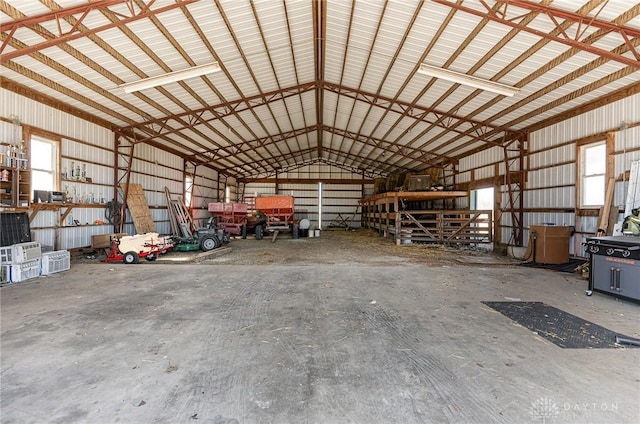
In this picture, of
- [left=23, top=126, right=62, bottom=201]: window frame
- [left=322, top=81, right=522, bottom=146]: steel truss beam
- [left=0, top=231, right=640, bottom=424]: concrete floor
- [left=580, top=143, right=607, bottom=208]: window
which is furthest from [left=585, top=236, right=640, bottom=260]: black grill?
[left=23, top=126, right=62, bottom=201]: window frame

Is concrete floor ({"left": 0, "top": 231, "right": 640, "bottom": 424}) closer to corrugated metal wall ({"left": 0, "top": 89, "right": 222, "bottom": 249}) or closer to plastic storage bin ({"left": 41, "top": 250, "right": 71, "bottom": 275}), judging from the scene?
plastic storage bin ({"left": 41, "top": 250, "right": 71, "bottom": 275})

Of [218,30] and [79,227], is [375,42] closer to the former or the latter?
[218,30]

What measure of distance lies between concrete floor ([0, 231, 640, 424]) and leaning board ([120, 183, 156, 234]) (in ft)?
21.3

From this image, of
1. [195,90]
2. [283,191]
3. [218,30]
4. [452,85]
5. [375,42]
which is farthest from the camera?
[283,191]

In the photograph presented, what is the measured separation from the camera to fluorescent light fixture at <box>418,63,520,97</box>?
858 cm

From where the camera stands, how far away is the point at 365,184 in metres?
26.9

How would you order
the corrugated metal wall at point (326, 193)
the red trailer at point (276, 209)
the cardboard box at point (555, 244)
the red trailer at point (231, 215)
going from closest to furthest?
the cardboard box at point (555, 244), the red trailer at point (231, 215), the red trailer at point (276, 209), the corrugated metal wall at point (326, 193)

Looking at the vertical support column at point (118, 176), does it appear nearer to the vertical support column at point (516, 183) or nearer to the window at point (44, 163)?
the window at point (44, 163)

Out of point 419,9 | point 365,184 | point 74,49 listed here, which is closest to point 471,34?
point 419,9

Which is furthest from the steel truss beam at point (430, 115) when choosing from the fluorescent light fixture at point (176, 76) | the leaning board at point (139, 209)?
the leaning board at point (139, 209)

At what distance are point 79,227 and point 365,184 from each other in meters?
20.9

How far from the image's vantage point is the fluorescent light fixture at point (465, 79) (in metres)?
8.58

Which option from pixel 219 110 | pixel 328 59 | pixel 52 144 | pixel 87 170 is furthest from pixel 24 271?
pixel 328 59

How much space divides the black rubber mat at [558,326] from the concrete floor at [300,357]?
199 millimetres
